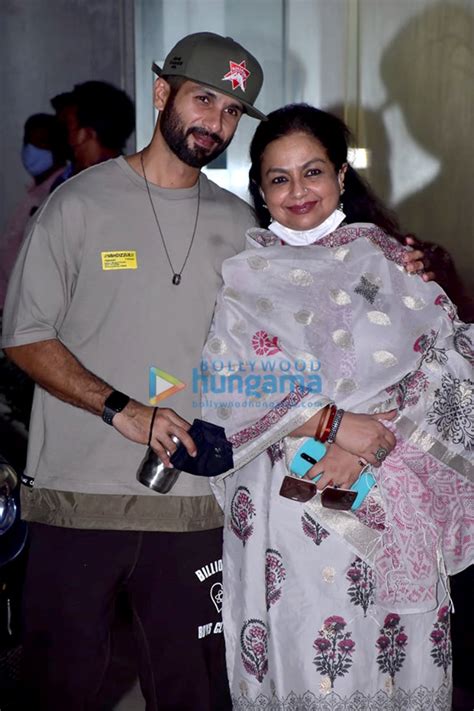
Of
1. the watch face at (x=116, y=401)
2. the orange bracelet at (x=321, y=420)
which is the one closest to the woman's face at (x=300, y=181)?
the orange bracelet at (x=321, y=420)

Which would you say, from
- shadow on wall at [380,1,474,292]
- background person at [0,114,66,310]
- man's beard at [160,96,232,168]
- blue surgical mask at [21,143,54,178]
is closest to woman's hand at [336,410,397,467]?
man's beard at [160,96,232,168]

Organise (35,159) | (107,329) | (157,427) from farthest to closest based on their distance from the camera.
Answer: (35,159), (107,329), (157,427)

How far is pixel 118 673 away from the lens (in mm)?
3109

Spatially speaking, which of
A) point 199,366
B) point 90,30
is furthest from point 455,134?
point 199,366

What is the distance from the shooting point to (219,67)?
2.11 m

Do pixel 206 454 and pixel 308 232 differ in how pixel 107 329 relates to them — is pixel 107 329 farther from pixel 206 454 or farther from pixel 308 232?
pixel 308 232

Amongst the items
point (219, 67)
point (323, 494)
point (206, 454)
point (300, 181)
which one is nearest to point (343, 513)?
point (323, 494)

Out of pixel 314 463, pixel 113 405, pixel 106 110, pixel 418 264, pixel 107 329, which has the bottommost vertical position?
pixel 314 463

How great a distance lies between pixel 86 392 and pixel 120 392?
66 mm

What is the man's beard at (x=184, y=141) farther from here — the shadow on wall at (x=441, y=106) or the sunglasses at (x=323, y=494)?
the shadow on wall at (x=441, y=106)

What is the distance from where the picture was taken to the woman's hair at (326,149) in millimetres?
2137

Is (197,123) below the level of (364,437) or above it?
above

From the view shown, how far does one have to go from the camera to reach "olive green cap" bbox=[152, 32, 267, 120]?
2109 mm

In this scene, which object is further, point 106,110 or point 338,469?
point 106,110
